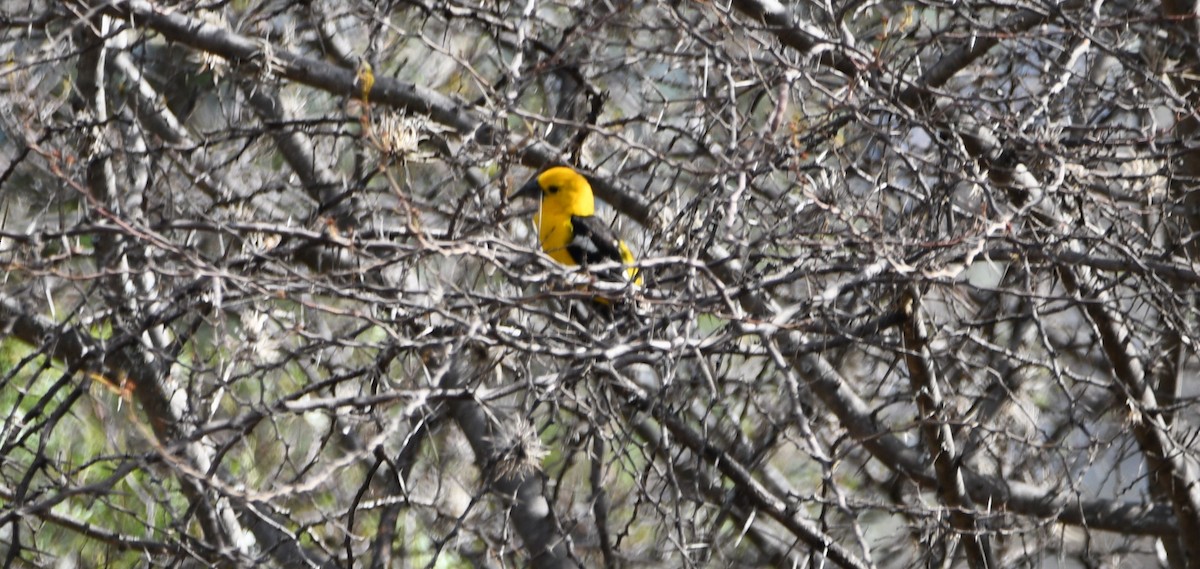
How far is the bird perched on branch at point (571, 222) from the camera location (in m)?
6.02

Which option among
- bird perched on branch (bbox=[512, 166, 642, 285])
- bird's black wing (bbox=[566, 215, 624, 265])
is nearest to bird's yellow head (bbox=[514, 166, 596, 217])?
bird perched on branch (bbox=[512, 166, 642, 285])

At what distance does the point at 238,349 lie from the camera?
149 inches

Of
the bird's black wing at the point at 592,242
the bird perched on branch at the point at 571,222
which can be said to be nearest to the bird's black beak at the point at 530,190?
the bird perched on branch at the point at 571,222

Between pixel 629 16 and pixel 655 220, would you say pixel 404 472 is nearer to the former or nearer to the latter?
pixel 655 220

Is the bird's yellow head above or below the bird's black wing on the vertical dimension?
above

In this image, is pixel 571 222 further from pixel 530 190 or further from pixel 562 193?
pixel 530 190

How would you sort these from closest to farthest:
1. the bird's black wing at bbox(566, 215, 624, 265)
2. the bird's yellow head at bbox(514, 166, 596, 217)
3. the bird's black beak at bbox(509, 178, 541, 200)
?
1. the bird's black beak at bbox(509, 178, 541, 200)
2. the bird's black wing at bbox(566, 215, 624, 265)
3. the bird's yellow head at bbox(514, 166, 596, 217)

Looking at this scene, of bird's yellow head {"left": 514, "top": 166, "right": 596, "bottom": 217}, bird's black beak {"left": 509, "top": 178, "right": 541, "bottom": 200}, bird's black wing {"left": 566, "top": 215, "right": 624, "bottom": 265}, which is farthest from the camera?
bird's yellow head {"left": 514, "top": 166, "right": 596, "bottom": 217}

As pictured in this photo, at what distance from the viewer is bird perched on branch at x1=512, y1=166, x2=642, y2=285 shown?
6023 millimetres

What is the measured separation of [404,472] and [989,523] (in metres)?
2.10

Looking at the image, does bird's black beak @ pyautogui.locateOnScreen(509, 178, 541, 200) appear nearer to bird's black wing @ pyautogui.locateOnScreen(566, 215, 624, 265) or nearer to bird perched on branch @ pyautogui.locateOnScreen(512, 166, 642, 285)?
bird perched on branch @ pyautogui.locateOnScreen(512, 166, 642, 285)

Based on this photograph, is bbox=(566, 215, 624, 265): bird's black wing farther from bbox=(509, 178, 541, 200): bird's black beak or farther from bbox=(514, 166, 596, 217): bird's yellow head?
bbox=(509, 178, 541, 200): bird's black beak

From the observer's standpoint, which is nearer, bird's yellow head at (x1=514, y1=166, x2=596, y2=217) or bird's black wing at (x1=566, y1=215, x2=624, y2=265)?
bird's black wing at (x1=566, y1=215, x2=624, y2=265)

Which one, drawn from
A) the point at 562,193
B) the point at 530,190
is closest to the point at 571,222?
the point at 562,193
